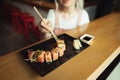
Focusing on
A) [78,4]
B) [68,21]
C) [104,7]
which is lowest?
[104,7]

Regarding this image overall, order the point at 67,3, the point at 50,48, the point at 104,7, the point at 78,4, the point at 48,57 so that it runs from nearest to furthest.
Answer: the point at 48,57 < the point at 50,48 < the point at 67,3 < the point at 78,4 < the point at 104,7

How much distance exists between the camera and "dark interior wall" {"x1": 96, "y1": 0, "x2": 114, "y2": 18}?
2302 millimetres

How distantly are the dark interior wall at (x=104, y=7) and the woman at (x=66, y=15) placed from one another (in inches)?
28.1

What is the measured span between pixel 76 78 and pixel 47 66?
20 centimetres

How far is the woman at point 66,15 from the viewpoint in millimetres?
1557

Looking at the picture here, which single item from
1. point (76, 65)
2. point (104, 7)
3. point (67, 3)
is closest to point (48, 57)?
point (76, 65)

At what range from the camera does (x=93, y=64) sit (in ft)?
3.03

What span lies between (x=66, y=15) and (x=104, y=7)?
1.13 m

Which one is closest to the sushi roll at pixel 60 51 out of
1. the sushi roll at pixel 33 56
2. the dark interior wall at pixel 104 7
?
the sushi roll at pixel 33 56

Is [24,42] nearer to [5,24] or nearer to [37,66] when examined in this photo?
[5,24]

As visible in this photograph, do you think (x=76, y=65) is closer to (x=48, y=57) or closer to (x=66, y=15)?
(x=48, y=57)

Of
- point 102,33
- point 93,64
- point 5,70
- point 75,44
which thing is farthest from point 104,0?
point 5,70

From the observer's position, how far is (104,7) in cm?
241

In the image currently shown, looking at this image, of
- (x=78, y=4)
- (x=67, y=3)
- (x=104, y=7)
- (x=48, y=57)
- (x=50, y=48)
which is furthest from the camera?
(x=104, y=7)
